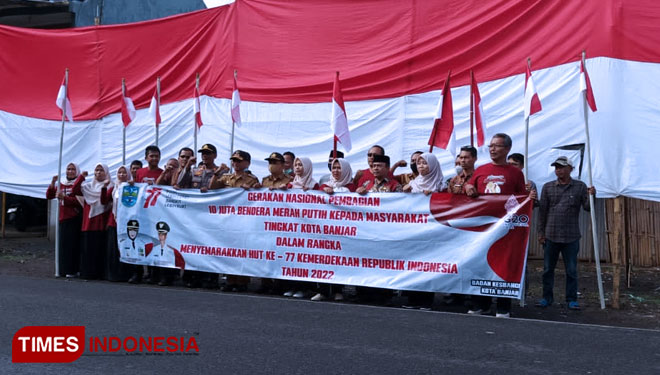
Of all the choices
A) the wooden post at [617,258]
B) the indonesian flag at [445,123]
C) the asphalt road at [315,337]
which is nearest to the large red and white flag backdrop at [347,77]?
the wooden post at [617,258]

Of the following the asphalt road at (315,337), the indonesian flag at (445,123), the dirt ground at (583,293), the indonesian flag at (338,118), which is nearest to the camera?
the asphalt road at (315,337)

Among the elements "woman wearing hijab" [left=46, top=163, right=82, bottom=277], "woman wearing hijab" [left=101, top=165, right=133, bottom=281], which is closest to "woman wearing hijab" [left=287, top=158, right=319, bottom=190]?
"woman wearing hijab" [left=101, top=165, right=133, bottom=281]

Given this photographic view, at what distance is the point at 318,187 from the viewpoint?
8992mm

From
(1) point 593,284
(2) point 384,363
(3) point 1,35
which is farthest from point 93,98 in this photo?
(2) point 384,363

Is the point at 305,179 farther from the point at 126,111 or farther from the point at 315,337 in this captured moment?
the point at 126,111

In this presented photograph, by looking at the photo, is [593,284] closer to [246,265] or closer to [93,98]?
[246,265]

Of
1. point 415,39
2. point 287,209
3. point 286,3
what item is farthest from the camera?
point 286,3

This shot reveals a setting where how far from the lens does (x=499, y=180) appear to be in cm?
760

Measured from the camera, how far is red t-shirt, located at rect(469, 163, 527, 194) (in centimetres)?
759

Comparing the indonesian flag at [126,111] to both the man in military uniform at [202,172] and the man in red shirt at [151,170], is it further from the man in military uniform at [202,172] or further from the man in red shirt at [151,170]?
the man in military uniform at [202,172]

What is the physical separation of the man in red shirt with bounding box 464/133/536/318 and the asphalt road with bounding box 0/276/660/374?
44 cm

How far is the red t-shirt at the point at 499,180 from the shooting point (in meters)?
7.59

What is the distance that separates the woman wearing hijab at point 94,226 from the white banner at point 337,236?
448 millimetres

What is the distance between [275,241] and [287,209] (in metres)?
0.41
